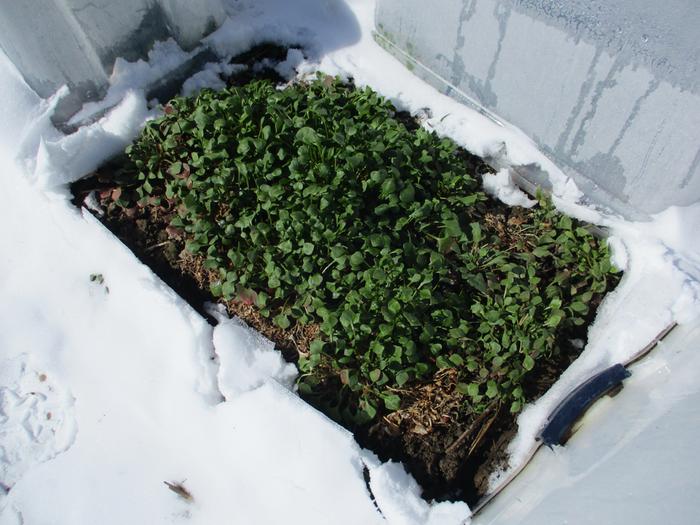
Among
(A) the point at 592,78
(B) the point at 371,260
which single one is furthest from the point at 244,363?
(A) the point at 592,78

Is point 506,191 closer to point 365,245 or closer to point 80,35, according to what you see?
point 365,245

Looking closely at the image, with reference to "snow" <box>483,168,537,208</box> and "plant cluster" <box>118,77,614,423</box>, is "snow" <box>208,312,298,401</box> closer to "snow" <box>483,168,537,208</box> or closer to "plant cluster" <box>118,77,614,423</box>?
"plant cluster" <box>118,77,614,423</box>

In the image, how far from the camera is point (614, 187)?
2.16 metres

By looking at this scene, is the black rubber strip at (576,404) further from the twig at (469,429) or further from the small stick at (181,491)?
the small stick at (181,491)

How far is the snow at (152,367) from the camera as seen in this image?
182 cm

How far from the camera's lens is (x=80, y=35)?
2.25m

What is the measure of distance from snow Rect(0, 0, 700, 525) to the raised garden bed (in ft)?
0.32

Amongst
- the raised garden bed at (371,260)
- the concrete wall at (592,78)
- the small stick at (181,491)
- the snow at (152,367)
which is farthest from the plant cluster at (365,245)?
the small stick at (181,491)

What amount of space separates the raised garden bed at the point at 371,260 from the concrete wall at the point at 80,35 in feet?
1.25

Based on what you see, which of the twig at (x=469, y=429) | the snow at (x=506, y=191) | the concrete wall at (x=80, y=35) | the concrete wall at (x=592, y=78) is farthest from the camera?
the snow at (x=506, y=191)

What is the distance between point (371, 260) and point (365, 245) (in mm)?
76

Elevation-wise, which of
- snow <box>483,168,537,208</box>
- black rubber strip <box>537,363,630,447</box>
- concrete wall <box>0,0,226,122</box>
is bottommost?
black rubber strip <box>537,363,630,447</box>

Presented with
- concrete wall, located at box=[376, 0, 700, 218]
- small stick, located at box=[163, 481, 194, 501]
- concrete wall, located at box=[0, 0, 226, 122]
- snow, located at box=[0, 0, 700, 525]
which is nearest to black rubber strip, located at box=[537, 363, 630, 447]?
snow, located at box=[0, 0, 700, 525]

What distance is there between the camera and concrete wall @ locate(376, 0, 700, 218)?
173 cm
